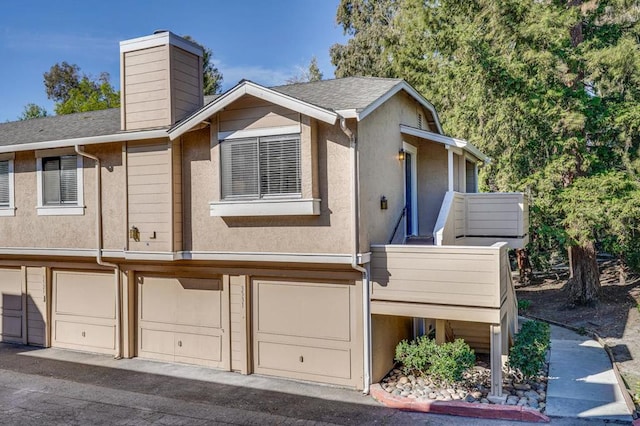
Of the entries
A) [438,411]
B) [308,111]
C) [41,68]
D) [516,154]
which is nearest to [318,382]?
[438,411]

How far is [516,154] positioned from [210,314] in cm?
1086

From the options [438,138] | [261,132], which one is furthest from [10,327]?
[438,138]

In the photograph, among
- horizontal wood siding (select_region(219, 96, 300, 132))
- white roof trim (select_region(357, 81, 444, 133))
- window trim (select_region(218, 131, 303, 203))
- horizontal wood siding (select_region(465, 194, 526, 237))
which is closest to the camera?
white roof trim (select_region(357, 81, 444, 133))

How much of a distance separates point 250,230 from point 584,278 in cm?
1242

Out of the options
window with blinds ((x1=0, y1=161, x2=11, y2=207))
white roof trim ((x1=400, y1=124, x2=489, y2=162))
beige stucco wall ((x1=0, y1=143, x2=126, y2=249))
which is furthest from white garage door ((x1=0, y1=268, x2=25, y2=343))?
white roof trim ((x1=400, y1=124, x2=489, y2=162))

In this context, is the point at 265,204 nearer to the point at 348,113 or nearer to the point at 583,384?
the point at 348,113

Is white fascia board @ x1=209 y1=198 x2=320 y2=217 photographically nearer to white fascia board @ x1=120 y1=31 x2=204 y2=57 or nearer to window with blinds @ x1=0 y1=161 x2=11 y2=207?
white fascia board @ x1=120 y1=31 x2=204 y2=57

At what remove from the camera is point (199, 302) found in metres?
9.43

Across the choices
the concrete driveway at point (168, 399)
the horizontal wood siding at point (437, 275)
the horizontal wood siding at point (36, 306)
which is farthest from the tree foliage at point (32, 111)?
the horizontal wood siding at point (437, 275)

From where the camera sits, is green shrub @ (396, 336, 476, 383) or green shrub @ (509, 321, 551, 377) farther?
green shrub @ (509, 321, 551, 377)

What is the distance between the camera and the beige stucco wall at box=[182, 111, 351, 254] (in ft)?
25.7

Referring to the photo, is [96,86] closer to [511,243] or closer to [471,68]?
[471,68]

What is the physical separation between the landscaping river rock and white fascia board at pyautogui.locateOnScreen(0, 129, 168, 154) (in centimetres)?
649

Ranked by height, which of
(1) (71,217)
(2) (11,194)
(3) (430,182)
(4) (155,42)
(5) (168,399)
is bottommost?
(5) (168,399)
